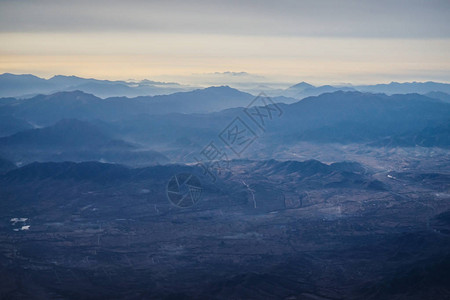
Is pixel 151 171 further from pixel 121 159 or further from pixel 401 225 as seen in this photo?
pixel 401 225

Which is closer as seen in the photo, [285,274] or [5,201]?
[285,274]

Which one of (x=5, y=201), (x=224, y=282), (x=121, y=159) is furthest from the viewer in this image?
(x=121, y=159)

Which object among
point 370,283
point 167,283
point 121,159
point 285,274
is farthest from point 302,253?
point 121,159

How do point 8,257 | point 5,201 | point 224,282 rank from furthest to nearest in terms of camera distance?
point 5,201 → point 8,257 → point 224,282

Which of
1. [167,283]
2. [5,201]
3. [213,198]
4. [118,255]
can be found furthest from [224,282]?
[5,201]

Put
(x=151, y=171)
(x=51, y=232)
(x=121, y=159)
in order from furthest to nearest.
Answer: (x=121, y=159)
(x=151, y=171)
(x=51, y=232)

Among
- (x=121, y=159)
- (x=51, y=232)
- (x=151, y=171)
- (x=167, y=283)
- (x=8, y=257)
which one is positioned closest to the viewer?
(x=167, y=283)

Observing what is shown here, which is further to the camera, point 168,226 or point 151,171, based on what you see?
point 151,171

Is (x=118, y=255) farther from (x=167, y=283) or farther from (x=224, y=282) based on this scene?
(x=224, y=282)
